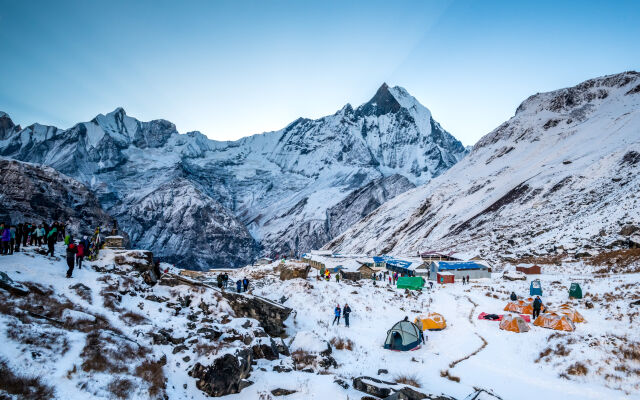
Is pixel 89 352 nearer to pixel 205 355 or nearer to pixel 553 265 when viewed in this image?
pixel 205 355

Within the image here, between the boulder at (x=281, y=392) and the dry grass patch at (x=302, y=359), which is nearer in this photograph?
the boulder at (x=281, y=392)

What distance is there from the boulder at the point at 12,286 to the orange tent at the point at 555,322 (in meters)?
23.0

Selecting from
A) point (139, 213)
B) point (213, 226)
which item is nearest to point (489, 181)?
point (213, 226)

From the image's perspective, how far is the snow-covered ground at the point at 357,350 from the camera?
9.63m

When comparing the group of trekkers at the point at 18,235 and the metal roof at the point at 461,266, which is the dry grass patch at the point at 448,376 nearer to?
the group of trekkers at the point at 18,235

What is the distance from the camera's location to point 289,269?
33.5 meters

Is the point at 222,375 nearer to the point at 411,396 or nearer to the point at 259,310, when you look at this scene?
the point at 411,396

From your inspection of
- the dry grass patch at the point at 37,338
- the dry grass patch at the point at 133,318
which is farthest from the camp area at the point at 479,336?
the dry grass patch at the point at 37,338

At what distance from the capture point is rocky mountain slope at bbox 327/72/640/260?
5675cm

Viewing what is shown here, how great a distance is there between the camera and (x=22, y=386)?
25.6ft

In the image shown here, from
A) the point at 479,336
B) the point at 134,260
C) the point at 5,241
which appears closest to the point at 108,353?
the point at 5,241

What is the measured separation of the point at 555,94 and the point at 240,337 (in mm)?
178100

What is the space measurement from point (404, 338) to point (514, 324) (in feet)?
21.3

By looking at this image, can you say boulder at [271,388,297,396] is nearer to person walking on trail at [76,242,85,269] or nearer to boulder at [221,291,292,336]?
boulder at [221,291,292,336]
